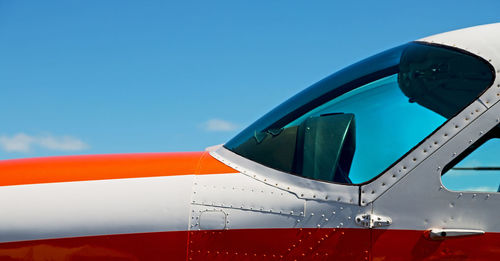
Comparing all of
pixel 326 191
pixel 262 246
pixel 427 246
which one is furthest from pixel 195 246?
pixel 427 246

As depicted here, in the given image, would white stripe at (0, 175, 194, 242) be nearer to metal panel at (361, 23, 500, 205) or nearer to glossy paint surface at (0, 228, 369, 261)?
glossy paint surface at (0, 228, 369, 261)

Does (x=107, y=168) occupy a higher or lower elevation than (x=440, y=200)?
higher

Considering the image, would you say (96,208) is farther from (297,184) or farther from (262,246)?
(297,184)

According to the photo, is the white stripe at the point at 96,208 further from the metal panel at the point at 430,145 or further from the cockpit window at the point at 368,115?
the metal panel at the point at 430,145

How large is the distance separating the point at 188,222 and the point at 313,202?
0.71 meters

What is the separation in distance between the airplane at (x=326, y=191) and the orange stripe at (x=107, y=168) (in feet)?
0.04

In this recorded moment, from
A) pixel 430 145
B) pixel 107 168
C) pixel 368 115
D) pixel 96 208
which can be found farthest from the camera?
pixel 107 168

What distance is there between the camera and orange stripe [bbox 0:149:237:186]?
348 centimetres

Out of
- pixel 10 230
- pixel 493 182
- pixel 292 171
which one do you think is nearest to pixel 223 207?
pixel 292 171

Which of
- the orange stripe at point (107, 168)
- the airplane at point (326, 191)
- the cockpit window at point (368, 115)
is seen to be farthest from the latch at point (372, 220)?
the orange stripe at point (107, 168)

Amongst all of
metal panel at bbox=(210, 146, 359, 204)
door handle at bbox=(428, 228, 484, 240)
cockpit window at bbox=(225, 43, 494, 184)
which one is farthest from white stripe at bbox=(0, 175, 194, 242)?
door handle at bbox=(428, 228, 484, 240)

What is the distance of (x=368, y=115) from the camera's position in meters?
3.47

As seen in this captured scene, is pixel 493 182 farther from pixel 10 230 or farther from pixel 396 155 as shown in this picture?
pixel 10 230

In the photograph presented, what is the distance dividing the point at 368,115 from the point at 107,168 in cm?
162
